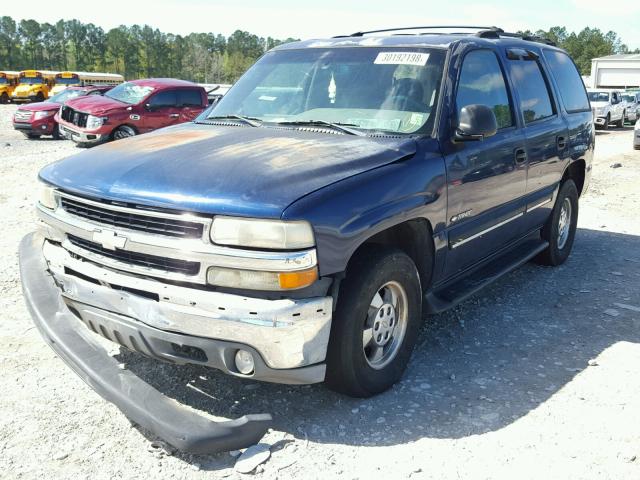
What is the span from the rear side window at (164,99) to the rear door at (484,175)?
1197 cm

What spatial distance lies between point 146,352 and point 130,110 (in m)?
12.8

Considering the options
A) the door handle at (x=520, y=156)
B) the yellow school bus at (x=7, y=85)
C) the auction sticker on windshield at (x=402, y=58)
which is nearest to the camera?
the auction sticker on windshield at (x=402, y=58)

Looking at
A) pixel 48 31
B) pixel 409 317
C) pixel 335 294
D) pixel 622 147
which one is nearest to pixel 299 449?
pixel 335 294

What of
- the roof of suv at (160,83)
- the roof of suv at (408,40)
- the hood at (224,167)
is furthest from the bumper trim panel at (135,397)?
the roof of suv at (160,83)

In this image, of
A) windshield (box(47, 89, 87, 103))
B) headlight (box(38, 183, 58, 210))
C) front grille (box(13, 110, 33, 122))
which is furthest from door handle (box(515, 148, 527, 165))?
windshield (box(47, 89, 87, 103))

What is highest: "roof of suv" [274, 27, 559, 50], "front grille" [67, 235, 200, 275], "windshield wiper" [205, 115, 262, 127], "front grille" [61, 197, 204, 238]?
"roof of suv" [274, 27, 559, 50]

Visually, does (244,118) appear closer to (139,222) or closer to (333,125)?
(333,125)

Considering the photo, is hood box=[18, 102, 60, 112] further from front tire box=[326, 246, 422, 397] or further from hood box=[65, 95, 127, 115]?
front tire box=[326, 246, 422, 397]

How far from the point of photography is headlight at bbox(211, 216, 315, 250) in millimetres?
2863

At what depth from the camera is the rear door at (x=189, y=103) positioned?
15.9 metres

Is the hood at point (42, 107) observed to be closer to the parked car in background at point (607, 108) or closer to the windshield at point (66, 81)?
the parked car in background at point (607, 108)

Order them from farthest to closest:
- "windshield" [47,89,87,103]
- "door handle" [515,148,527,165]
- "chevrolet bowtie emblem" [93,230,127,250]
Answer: "windshield" [47,89,87,103], "door handle" [515,148,527,165], "chevrolet bowtie emblem" [93,230,127,250]

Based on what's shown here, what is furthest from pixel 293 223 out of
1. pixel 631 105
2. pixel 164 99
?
pixel 631 105

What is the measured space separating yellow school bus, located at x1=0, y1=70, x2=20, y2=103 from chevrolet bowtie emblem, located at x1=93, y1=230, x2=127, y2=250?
1586 inches
